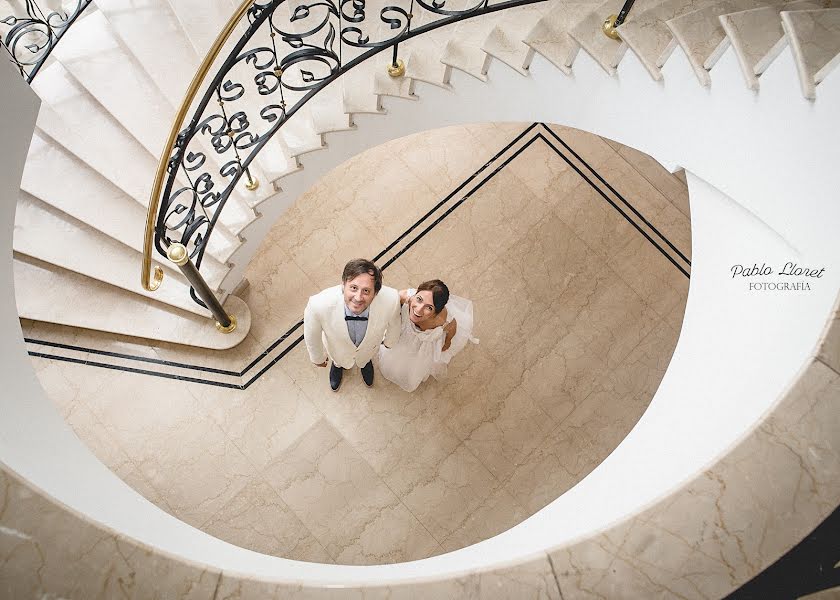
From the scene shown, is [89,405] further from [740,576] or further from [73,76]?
[740,576]

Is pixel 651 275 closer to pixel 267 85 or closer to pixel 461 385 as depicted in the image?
pixel 461 385

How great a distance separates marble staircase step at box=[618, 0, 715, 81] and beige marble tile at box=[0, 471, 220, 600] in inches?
121

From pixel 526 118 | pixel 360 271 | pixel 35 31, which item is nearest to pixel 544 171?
pixel 526 118

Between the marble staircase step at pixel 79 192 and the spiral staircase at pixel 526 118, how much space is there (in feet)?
0.03

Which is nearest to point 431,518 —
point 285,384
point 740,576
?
point 285,384

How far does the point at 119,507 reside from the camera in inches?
88.0

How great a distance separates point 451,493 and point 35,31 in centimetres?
377

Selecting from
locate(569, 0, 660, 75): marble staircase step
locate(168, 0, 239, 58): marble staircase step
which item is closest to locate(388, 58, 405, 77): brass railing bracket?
locate(569, 0, 660, 75): marble staircase step

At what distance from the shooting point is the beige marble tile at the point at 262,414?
4105 millimetres

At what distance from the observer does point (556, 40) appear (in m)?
3.37

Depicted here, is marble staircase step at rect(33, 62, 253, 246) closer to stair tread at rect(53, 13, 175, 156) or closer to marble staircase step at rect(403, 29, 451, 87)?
stair tread at rect(53, 13, 175, 156)

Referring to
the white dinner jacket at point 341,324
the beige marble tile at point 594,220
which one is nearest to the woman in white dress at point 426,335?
the white dinner jacket at point 341,324

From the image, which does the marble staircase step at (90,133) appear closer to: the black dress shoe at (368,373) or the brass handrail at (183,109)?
the brass handrail at (183,109)

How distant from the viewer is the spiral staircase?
5.71 ft
